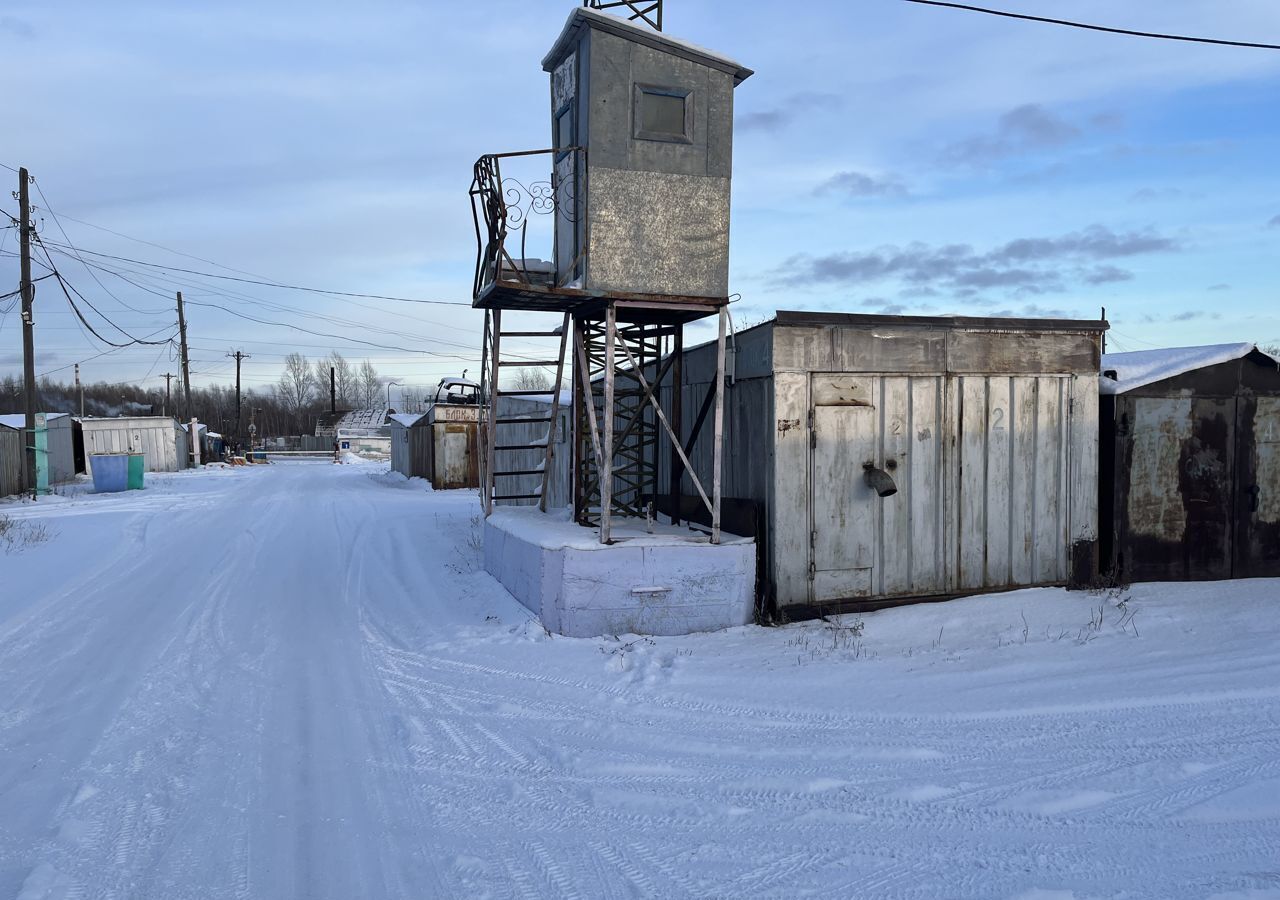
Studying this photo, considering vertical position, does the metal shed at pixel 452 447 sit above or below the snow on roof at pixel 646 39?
below

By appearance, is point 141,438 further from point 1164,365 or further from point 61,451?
point 1164,365

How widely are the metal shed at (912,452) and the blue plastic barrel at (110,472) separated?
22.7 meters

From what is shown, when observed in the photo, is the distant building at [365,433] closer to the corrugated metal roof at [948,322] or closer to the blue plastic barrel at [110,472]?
the blue plastic barrel at [110,472]

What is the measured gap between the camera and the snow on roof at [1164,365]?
9625 millimetres

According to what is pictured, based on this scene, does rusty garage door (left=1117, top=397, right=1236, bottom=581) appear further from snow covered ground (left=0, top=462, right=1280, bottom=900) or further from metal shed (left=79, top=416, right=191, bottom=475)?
metal shed (left=79, top=416, right=191, bottom=475)

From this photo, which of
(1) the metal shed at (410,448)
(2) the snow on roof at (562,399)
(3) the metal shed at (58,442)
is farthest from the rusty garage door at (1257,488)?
(3) the metal shed at (58,442)

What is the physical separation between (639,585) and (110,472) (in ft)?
77.5

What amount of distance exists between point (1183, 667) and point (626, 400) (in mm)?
7954

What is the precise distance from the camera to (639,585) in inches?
316

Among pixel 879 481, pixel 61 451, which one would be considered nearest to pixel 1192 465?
pixel 879 481

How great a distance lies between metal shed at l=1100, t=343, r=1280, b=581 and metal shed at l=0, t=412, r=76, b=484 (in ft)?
93.1

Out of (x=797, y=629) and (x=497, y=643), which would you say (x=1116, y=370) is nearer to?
(x=797, y=629)

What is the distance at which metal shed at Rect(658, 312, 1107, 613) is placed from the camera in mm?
8578

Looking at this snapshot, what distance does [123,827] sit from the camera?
4043 mm
